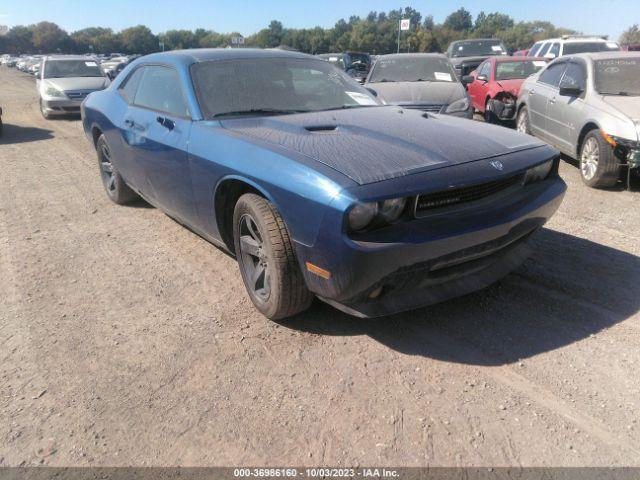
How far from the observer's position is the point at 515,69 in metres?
10.6

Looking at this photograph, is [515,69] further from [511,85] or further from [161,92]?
[161,92]

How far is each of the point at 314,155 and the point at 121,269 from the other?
2097mm

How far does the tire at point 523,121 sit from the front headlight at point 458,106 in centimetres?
95

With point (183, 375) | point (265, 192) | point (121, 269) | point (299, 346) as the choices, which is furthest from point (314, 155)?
point (121, 269)

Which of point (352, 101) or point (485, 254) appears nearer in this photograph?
point (485, 254)

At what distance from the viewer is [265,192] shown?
2791 mm

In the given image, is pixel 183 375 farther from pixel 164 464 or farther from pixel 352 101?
pixel 352 101

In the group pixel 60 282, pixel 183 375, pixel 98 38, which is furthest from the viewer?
pixel 98 38

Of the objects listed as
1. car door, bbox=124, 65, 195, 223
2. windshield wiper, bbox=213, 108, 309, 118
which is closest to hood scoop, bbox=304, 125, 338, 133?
windshield wiper, bbox=213, 108, 309, 118

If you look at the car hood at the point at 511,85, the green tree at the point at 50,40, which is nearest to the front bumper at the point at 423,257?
the car hood at the point at 511,85

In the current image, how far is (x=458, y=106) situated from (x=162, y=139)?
521 centimetres

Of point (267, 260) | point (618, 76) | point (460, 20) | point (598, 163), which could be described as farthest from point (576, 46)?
point (460, 20)

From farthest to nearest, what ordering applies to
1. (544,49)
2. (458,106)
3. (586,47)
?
1. (544,49)
2. (586,47)
3. (458,106)

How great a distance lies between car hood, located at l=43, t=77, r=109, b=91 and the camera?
13.0m
